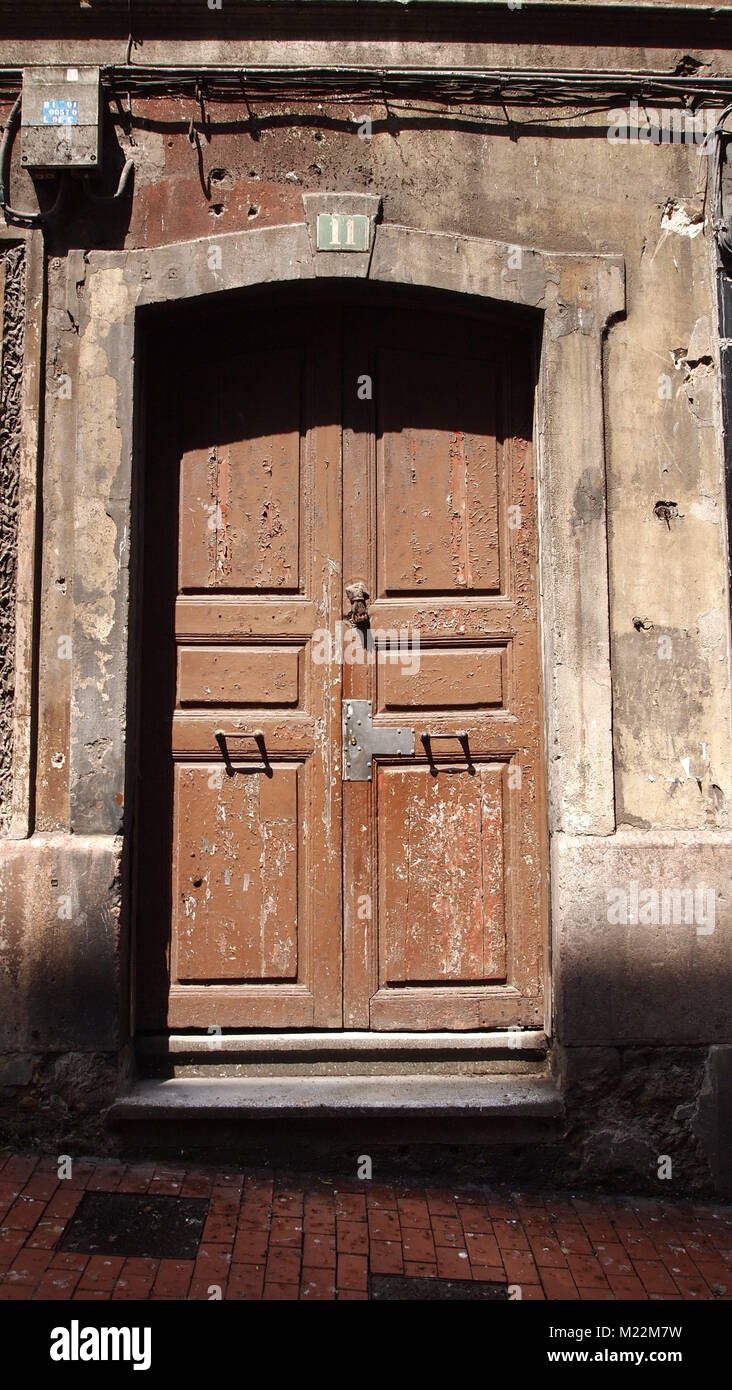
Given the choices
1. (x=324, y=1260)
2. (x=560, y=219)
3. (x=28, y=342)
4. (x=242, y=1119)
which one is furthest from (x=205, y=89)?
(x=324, y=1260)

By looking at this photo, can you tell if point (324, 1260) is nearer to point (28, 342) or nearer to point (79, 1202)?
point (79, 1202)

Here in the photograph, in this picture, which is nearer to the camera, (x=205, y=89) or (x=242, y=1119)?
(x=242, y=1119)

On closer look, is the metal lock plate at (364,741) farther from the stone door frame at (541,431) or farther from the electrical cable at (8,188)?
the electrical cable at (8,188)

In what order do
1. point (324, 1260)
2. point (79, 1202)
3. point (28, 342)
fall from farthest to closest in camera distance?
point (28, 342) < point (79, 1202) < point (324, 1260)

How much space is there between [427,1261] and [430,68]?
438 cm

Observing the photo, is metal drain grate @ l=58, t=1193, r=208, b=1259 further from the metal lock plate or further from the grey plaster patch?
the grey plaster patch

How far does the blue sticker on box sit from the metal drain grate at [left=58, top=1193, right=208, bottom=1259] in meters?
4.04

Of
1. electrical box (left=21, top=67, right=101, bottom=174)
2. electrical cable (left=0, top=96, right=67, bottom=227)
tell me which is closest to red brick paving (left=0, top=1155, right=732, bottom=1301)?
electrical cable (left=0, top=96, right=67, bottom=227)

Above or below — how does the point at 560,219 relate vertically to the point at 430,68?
below

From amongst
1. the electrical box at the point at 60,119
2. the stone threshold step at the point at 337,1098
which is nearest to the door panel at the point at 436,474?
the electrical box at the point at 60,119

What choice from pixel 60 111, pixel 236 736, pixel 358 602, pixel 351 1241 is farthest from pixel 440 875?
pixel 60 111

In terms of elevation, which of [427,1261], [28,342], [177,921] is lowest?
[427,1261]

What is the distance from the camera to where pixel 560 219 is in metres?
3.99

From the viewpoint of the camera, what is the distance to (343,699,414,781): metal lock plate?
13.1 feet
